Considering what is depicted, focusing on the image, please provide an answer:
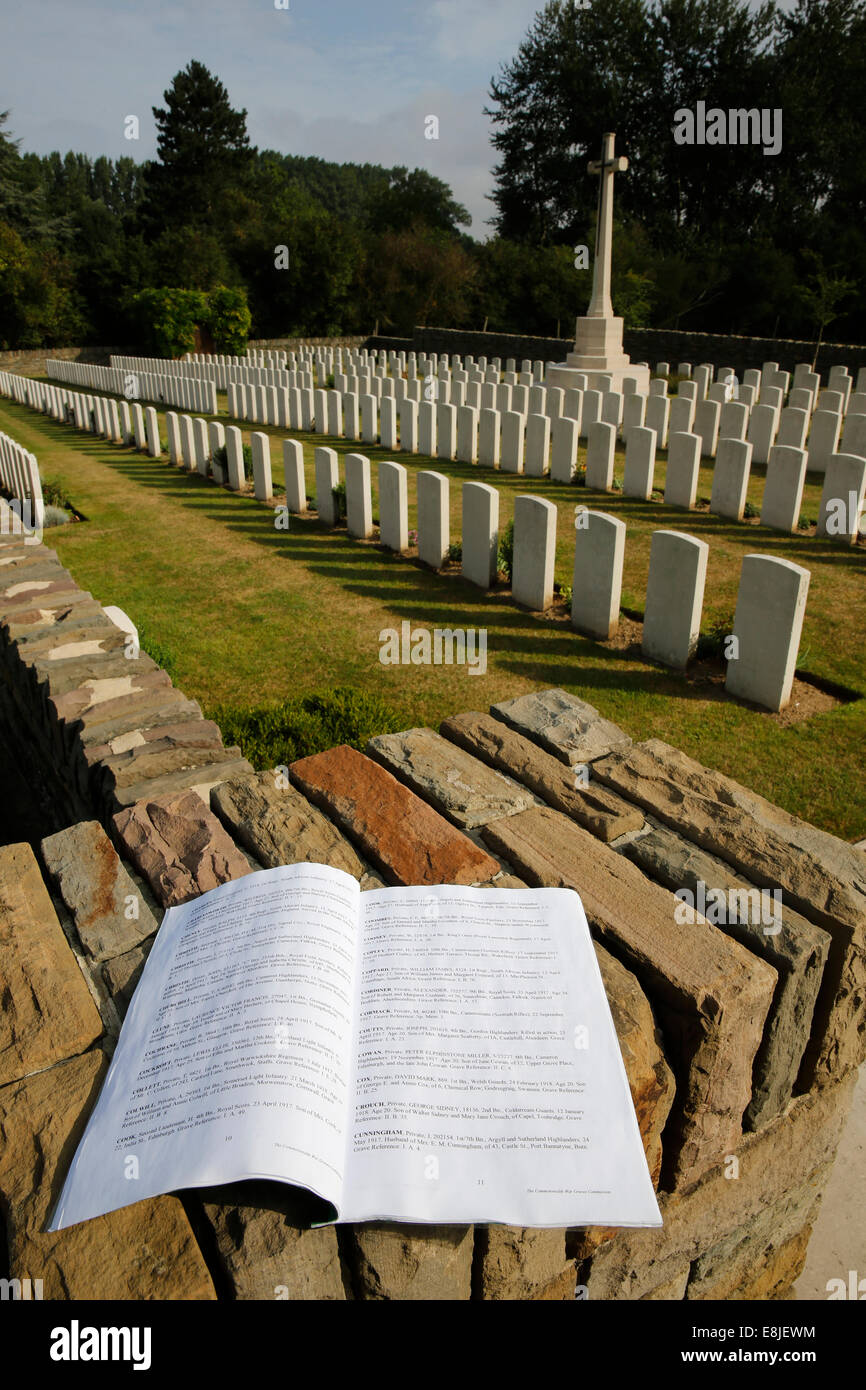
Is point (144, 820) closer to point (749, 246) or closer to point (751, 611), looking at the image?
point (751, 611)

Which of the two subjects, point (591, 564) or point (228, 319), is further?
point (228, 319)

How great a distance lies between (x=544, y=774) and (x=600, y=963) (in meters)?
0.74

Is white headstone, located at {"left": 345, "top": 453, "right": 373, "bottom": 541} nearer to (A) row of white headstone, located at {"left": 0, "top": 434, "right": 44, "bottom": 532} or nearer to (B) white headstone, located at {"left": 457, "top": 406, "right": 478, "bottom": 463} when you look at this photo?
(A) row of white headstone, located at {"left": 0, "top": 434, "right": 44, "bottom": 532}

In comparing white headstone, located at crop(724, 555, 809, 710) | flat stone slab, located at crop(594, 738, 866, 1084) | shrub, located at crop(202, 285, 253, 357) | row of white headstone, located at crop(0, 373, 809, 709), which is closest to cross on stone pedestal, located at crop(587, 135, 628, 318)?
row of white headstone, located at crop(0, 373, 809, 709)

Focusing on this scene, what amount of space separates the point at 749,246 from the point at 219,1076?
33385 millimetres

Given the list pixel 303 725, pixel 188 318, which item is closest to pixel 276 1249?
pixel 303 725

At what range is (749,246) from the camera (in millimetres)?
28312

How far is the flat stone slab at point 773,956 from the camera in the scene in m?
1.61

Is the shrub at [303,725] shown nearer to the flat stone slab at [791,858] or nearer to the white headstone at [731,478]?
the flat stone slab at [791,858]

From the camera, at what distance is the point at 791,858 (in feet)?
6.07

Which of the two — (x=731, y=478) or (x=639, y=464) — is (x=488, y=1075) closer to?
(x=731, y=478)

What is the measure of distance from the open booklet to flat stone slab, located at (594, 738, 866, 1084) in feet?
1.53

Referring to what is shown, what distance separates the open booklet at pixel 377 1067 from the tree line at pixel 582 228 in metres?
28.0
